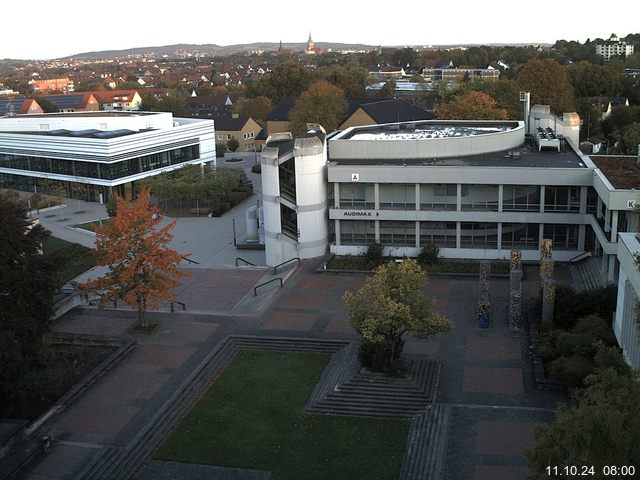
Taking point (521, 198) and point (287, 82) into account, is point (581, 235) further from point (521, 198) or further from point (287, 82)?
point (287, 82)

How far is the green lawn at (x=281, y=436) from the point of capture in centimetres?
2038

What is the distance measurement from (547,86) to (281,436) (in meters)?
60.5

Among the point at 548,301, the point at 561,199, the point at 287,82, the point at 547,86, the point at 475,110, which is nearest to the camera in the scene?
the point at 548,301

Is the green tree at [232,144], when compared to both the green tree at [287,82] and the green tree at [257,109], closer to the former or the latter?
the green tree at [257,109]

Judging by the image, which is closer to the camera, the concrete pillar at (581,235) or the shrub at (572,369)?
the shrub at (572,369)

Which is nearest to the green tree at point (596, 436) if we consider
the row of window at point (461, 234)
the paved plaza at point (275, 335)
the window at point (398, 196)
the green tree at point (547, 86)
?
the paved plaza at point (275, 335)

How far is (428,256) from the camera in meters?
37.7

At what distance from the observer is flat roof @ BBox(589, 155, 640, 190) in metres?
33.3

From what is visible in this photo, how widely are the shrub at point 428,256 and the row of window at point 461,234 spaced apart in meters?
1.28

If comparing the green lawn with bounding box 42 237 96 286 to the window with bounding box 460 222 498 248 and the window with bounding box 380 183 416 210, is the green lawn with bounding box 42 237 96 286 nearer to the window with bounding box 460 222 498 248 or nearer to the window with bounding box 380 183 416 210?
the window with bounding box 380 183 416 210

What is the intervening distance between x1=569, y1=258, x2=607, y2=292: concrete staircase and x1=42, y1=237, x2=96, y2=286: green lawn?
2491 cm

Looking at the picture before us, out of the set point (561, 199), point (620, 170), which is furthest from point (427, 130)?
point (620, 170)
